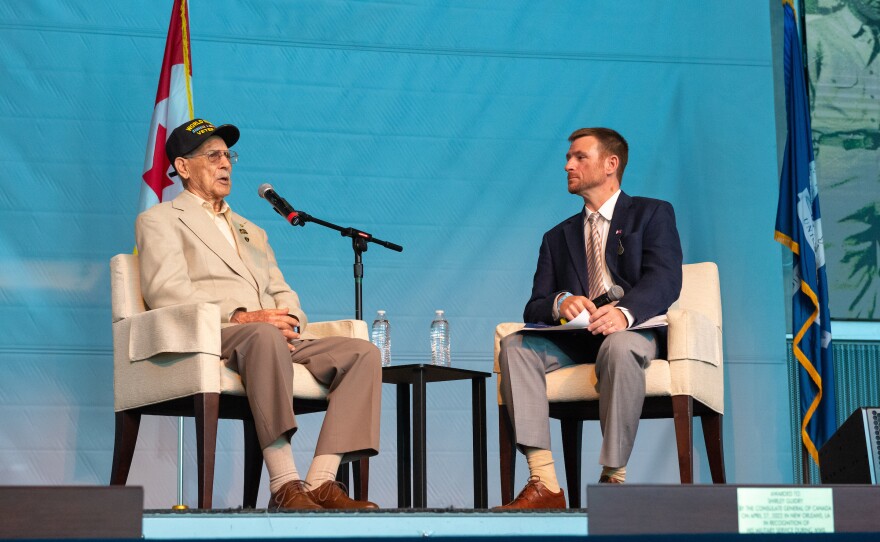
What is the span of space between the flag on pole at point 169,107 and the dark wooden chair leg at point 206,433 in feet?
4.01

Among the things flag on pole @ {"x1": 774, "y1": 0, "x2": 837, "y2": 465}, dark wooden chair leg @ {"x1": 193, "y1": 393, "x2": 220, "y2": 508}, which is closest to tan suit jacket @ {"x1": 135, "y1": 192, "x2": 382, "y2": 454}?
dark wooden chair leg @ {"x1": 193, "y1": 393, "x2": 220, "y2": 508}

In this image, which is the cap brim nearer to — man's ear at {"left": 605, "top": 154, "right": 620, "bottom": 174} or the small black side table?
the small black side table

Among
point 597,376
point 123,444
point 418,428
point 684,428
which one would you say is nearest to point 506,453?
point 418,428

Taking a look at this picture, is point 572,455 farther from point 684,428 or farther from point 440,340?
point 440,340

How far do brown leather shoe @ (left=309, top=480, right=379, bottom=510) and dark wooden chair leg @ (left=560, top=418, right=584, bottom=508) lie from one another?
1006mm

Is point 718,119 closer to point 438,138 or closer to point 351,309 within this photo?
point 438,138

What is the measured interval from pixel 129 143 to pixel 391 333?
4.01 ft

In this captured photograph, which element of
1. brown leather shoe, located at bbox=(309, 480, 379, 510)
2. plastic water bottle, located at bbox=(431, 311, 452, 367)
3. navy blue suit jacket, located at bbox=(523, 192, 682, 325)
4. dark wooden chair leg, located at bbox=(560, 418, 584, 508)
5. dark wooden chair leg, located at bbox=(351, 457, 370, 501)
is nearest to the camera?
brown leather shoe, located at bbox=(309, 480, 379, 510)

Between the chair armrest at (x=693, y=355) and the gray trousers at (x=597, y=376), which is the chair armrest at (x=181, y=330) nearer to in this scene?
the gray trousers at (x=597, y=376)

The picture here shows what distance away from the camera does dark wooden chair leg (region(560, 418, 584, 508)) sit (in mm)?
3744

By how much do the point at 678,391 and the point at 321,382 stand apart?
1.01 meters

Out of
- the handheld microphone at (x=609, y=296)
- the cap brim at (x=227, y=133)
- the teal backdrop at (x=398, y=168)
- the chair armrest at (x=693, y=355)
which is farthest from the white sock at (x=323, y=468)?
the teal backdrop at (x=398, y=168)

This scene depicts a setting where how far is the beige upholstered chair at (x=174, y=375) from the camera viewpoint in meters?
3.14

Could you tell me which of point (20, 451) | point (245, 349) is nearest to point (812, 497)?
point (245, 349)
